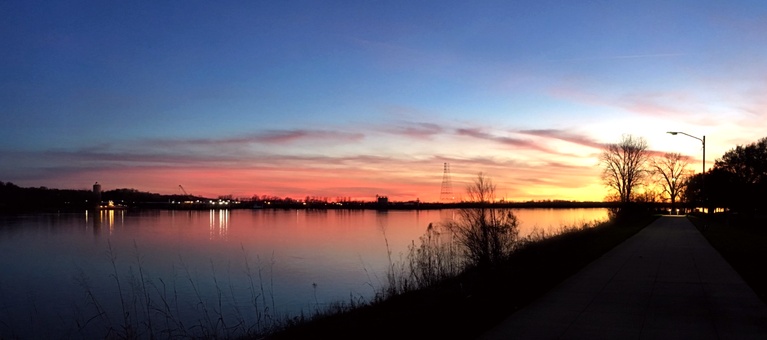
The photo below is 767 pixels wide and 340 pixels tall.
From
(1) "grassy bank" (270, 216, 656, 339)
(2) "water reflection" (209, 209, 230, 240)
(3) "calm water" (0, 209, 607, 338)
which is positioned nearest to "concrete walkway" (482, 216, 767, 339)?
(1) "grassy bank" (270, 216, 656, 339)

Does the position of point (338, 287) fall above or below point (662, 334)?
below

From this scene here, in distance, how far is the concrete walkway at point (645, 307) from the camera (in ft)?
27.0

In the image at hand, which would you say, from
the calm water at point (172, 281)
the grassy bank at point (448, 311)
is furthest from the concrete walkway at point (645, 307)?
the calm water at point (172, 281)

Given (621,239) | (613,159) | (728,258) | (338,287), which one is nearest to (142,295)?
(338,287)

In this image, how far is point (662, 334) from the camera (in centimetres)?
814

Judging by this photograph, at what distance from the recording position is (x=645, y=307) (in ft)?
33.4

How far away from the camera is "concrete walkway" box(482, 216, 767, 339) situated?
27.0 ft

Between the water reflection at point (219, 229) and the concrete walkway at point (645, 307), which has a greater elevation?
the concrete walkway at point (645, 307)

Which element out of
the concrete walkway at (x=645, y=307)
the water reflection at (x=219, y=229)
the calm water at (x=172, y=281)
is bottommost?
the water reflection at (x=219, y=229)

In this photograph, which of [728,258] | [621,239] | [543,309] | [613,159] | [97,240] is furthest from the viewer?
[613,159]

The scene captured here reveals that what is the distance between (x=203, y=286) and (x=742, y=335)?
17.0 m

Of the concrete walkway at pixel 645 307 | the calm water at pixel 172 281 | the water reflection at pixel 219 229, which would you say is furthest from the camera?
the water reflection at pixel 219 229

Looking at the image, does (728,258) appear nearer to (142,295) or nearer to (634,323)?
(634,323)

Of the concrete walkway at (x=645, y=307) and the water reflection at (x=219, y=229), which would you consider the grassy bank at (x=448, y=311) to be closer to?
the concrete walkway at (x=645, y=307)
